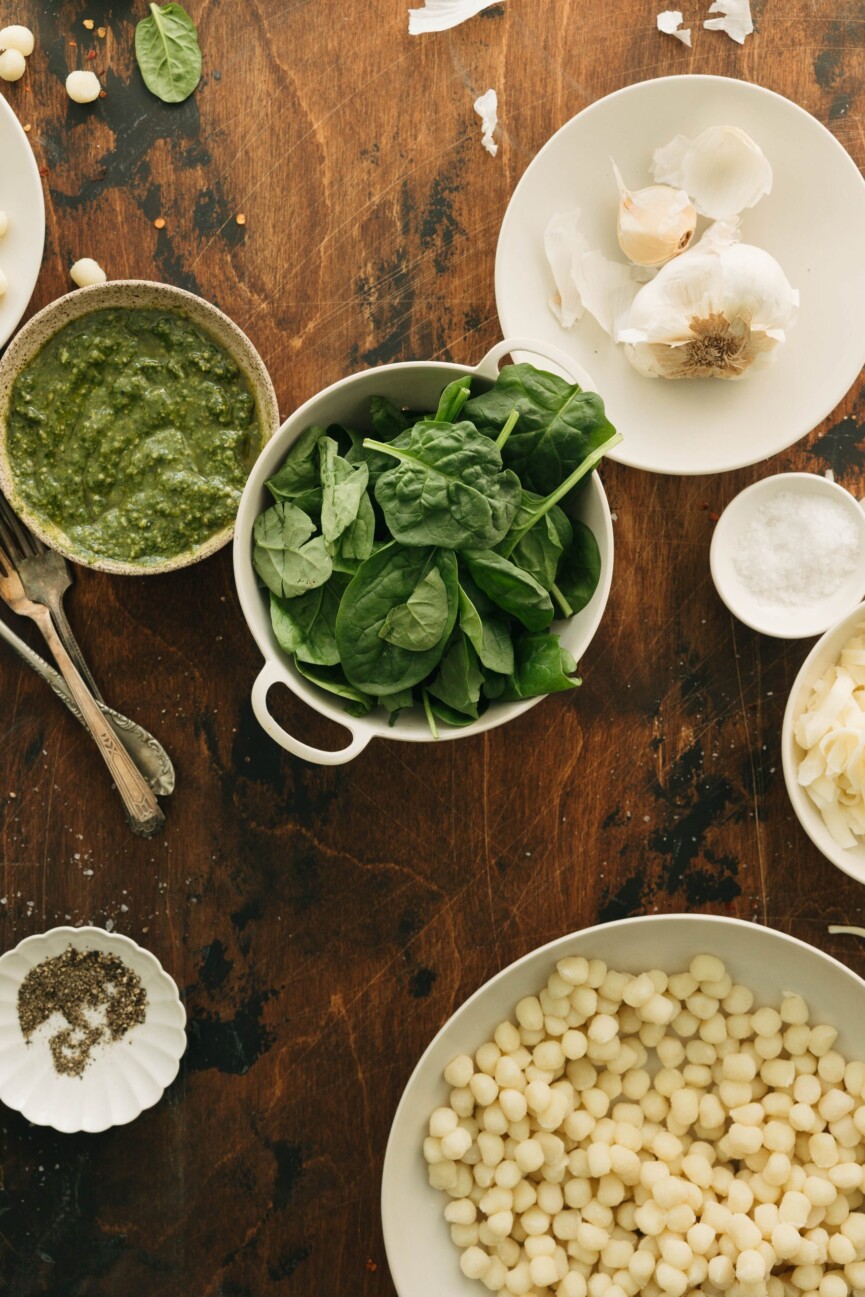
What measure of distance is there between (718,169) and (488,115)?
14.2 inches

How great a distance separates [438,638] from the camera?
1183mm

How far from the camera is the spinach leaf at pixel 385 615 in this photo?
46.8 inches

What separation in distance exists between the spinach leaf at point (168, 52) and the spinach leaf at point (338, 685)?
90 centimetres

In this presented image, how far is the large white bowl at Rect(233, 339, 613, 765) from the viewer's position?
Result: 124 centimetres

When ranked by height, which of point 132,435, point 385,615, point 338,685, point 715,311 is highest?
point 715,311

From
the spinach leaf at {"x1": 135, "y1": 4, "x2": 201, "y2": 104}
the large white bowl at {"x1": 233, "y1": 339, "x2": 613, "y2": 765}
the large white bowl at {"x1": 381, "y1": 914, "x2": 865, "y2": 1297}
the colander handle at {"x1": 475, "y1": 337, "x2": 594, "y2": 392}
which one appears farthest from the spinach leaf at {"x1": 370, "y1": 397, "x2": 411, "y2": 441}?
the large white bowl at {"x1": 381, "y1": 914, "x2": 865, "y2": 1297}

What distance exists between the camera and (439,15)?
4.97 feet

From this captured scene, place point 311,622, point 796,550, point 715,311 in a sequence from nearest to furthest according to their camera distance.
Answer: point 311,622
point 715,311
point 796,550

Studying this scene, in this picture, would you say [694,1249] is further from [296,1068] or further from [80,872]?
[80,872]

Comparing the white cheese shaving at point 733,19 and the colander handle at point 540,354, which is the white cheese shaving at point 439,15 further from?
the colander handle at point 540,354

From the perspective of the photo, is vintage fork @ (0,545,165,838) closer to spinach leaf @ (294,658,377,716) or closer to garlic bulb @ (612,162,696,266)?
spinach leaf @ (294,658,377,716)

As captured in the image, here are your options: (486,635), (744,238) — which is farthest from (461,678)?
(744,238)

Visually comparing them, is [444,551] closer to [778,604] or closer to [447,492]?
[447,492]

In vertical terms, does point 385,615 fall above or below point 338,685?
above
